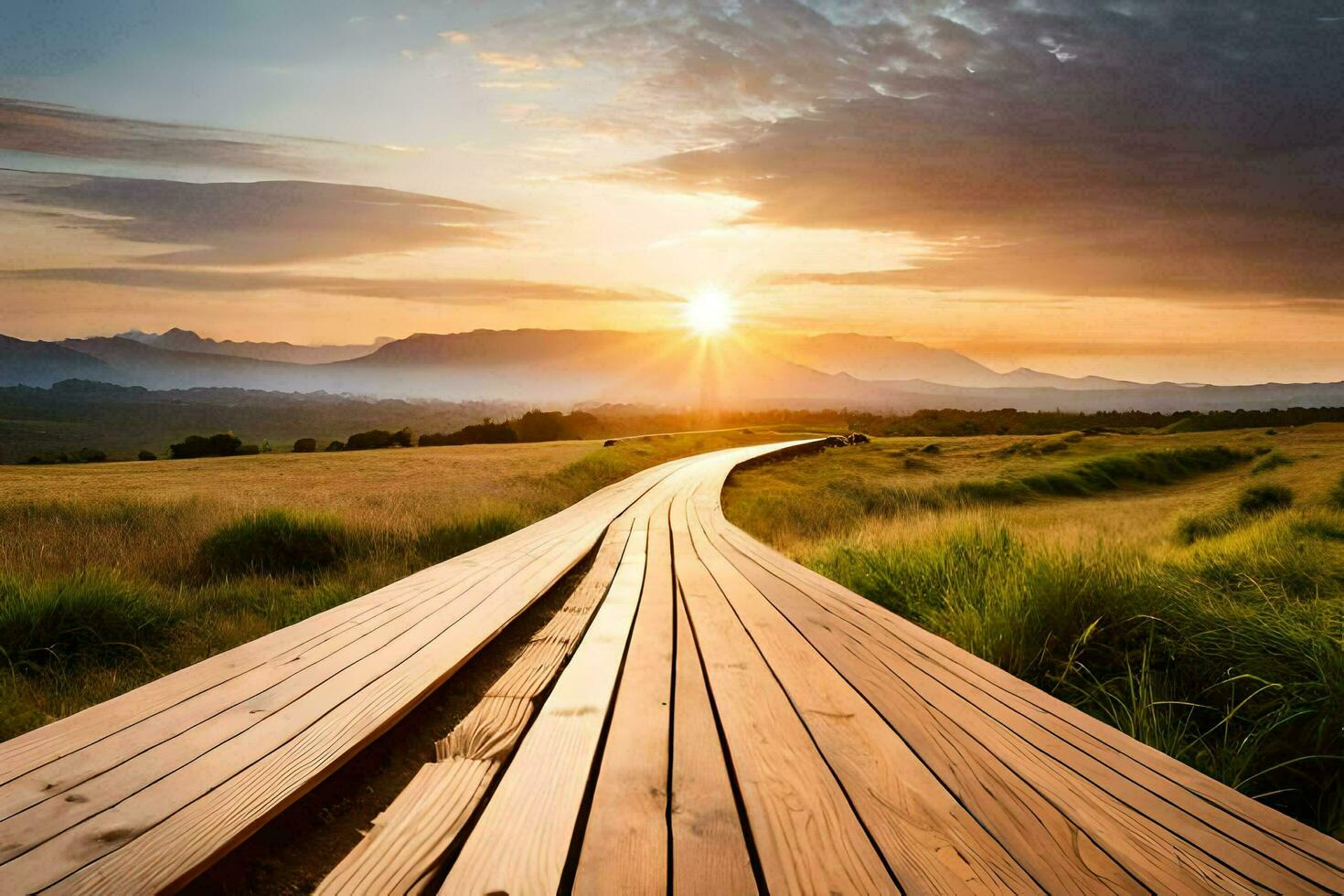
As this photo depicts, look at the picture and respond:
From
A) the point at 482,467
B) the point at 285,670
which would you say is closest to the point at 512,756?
the point at 285,670

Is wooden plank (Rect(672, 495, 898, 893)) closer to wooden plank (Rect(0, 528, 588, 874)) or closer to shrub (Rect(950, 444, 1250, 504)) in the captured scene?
wooden plank (Rect(0, 528, 588, 874))

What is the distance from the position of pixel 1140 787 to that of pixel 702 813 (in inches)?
53.1

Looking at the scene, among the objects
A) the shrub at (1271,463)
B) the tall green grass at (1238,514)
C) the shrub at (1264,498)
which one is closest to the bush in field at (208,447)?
the tall green grass at (1238,514)

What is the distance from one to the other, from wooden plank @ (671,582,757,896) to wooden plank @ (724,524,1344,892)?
111 centimetres

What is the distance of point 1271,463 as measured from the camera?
19.8 meters

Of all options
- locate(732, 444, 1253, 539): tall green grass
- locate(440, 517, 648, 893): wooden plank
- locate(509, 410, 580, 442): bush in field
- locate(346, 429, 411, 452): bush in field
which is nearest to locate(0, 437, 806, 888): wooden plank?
locate(440, 517, 648, 893): wooden plank

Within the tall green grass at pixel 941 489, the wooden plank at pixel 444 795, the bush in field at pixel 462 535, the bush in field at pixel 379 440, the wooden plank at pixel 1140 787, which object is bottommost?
the tall green grass at pixel 941 489

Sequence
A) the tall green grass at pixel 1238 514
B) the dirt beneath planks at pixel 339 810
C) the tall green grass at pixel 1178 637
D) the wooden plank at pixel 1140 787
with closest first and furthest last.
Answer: the wooden plank at pixel 1140 787, the dirt beneath planks at pixel 339 810, the tall green grass at pixel 1178 637, the tall green grass at pixel 1238 514

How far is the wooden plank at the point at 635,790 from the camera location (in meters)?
1.67

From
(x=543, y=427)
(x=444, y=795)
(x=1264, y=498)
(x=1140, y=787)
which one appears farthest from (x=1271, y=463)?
(x=543, y=427)

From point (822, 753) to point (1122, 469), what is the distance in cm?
2432

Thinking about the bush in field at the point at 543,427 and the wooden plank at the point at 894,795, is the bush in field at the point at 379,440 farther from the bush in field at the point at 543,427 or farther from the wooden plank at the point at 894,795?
the wooden plank at the point at 894,795

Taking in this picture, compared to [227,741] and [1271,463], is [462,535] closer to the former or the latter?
[227,741]

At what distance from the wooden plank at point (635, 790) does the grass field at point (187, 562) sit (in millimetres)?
2849
